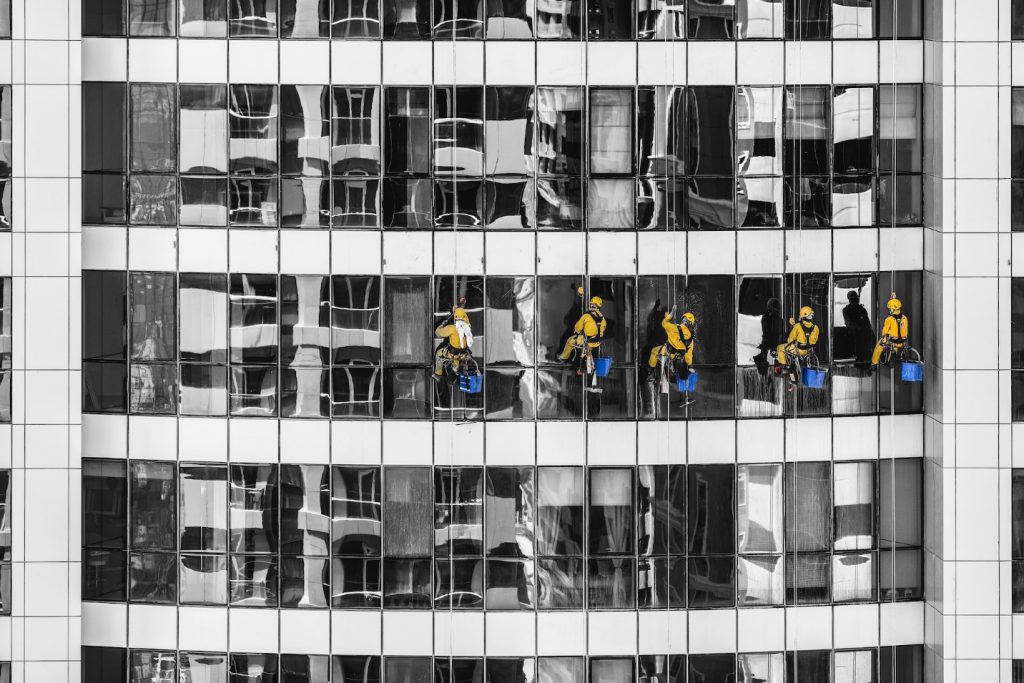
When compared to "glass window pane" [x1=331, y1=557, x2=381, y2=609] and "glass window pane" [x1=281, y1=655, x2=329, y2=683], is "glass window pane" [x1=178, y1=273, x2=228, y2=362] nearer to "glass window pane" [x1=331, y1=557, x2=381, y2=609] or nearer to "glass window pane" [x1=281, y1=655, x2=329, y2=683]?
"glass window pane" [x1=331, y1=557, x2=381, y2=609]

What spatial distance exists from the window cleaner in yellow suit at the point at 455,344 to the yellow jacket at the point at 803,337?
5.23 m

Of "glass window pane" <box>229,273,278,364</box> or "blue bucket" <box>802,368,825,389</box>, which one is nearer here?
"blue bucket" <box>802,368,825,389</box>

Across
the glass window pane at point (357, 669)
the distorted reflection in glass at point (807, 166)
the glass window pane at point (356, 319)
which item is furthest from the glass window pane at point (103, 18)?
the distorted reflection in glass at point (807, 166)

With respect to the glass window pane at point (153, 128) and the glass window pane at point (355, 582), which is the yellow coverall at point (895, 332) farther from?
the glass window pane at point (153, 128)

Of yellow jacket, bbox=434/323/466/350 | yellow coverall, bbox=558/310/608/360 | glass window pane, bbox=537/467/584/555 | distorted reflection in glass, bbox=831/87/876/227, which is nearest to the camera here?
yellow jacket, bbox=434/323/466/350

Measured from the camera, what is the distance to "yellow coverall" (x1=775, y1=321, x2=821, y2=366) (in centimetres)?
2073

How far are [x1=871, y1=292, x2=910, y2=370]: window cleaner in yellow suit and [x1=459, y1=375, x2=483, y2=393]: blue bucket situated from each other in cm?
652

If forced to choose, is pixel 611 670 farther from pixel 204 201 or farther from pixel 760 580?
pixel 204 201

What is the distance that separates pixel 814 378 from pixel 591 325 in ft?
12.2

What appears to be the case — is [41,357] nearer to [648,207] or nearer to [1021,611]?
[648,207]

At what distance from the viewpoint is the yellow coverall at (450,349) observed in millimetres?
20438

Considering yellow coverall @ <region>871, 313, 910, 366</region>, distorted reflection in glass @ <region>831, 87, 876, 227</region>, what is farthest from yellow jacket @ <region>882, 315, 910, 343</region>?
distorted reflection in glass @ <region>831, 87, 876, 227</region>

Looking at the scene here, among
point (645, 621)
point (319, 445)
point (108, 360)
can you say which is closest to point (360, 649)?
point (319, 445)

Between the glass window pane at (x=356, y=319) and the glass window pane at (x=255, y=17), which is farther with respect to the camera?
the glass window pane at (x=356, y=319)
